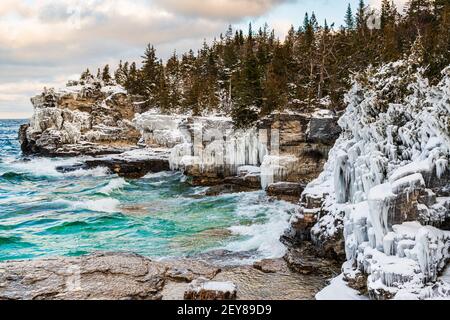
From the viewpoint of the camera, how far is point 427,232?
1013cm

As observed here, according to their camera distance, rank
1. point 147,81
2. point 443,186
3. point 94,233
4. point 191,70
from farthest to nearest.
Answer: point 191,70 → point 147,81 → point 94,233 → point 443,186

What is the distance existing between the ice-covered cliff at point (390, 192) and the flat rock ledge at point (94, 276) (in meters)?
5.19

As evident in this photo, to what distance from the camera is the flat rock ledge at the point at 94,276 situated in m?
11.7

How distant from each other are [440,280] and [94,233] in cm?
1708

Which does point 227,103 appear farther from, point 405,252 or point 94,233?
point 405,252

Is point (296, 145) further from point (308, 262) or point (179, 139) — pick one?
point (308, 262)

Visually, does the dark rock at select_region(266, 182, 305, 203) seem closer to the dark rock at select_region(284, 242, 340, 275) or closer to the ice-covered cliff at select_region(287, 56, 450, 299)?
the ice-covered cliff at select_region(287, 56, 450, 299)

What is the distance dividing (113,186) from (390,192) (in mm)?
26128

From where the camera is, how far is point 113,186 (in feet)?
108

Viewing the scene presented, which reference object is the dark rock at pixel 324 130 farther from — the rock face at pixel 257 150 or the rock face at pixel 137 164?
the rock face at pixel 137 164

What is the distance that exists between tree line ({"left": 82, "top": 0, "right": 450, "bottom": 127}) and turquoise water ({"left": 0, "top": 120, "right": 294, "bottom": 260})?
9128mm

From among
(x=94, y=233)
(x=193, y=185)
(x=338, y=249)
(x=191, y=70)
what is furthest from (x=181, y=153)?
(x=191, y=70)

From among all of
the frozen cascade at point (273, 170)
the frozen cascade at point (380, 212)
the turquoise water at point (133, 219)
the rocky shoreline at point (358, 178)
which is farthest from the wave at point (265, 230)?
the frozen cascade at point (380, 212)

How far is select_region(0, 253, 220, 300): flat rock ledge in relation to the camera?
11727 mm
